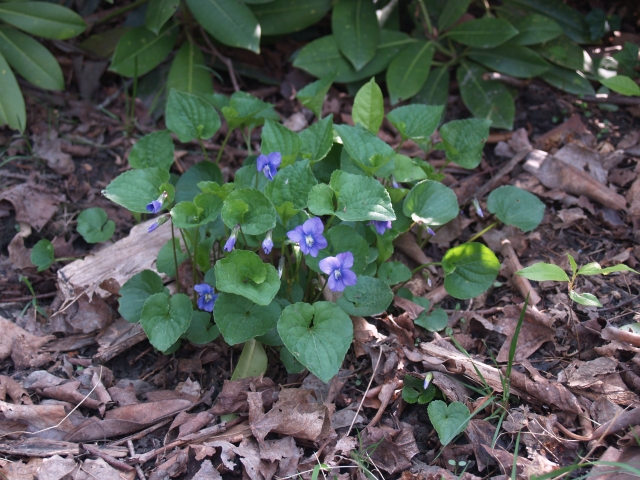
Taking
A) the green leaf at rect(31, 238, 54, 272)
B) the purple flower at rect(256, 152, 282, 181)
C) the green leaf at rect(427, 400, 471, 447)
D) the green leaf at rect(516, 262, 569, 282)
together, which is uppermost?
the purple flower at rect(256, 152, 282, 181)

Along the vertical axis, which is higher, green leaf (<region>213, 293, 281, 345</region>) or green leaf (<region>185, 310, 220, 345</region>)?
green leaf (<region>213, 293, 281, 345</region>)

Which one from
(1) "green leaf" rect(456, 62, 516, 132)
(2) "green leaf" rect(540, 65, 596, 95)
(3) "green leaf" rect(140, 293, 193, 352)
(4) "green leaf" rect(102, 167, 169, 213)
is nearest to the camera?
(3) "green leaf" rect(140, 293, 193, 352)

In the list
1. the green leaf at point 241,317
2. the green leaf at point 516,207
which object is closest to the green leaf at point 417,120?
the green leaf at point 516,207

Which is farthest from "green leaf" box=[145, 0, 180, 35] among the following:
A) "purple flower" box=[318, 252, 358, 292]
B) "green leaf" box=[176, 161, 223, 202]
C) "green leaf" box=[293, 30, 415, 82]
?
"purple flower" box=[318, 252, 358, 292]

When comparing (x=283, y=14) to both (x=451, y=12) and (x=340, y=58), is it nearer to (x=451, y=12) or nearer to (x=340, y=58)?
(x=340, y=58)

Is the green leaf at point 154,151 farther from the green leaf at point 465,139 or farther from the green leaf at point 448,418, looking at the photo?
the green leaf at point 448,418

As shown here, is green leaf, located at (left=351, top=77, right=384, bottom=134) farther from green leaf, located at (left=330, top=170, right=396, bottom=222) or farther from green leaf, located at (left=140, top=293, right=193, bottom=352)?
green leaf, located at (left=140, top=293, right=193, bottom=352)

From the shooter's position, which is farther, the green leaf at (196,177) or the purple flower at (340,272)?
the green leaf at (196,177)
